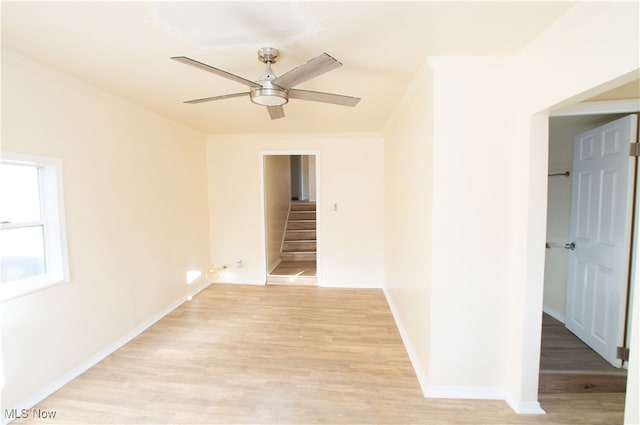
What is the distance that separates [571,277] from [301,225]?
4545mm

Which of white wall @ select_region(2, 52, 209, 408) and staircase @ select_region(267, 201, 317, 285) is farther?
staircase @ select_region(267, 201, 317, 285)

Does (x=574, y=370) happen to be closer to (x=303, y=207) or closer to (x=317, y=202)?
(x=317, y=202)

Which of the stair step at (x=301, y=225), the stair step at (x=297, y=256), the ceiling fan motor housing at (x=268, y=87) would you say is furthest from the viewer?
the stair step at (x=301, y=225)

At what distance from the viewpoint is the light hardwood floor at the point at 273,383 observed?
1.70 metres

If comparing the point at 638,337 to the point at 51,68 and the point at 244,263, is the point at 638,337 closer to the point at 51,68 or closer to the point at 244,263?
the point at 51,68

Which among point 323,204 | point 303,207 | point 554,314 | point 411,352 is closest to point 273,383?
point 411,352

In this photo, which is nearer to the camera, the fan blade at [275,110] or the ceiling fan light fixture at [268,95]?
the ceiling fan light fixture at [268,95]

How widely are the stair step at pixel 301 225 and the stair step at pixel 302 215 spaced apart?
0.16 meters

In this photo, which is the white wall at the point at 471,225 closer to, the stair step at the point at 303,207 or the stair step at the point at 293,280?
the stair step at the point at 293,280

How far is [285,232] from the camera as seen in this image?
5863 mm

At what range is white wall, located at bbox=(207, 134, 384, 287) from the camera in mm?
3977

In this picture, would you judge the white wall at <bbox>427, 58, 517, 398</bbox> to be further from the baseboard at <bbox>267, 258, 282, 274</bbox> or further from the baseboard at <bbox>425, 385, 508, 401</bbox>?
the baseboard at <bbox>267, 258, 282, 274</bbox>

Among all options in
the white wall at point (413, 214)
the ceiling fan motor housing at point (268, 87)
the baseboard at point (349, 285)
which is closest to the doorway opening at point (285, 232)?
the baseboard at point (349, 285)

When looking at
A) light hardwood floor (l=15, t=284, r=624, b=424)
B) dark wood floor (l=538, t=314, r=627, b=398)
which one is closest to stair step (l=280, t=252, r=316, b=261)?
light hardwood floor (l=15, t=284, r=624, b=424)
